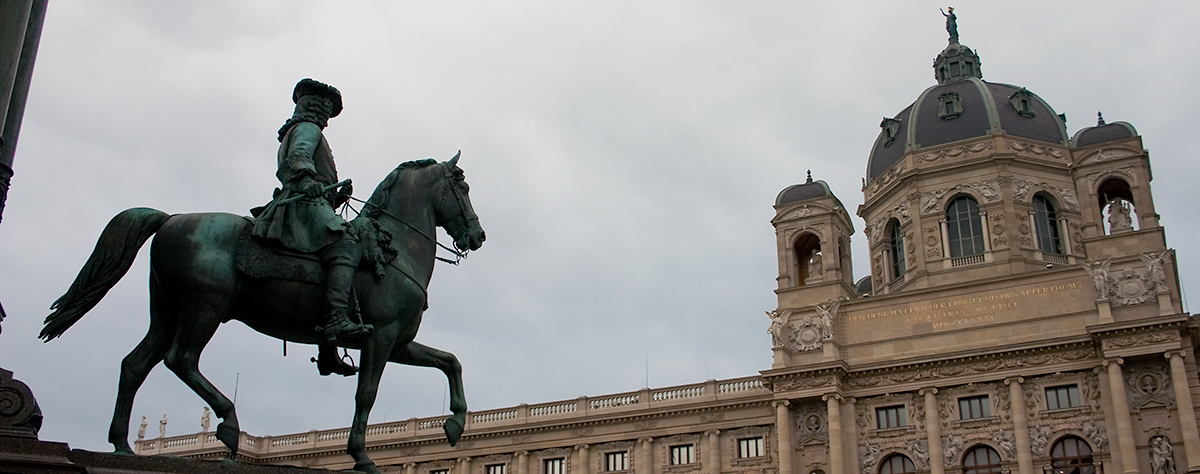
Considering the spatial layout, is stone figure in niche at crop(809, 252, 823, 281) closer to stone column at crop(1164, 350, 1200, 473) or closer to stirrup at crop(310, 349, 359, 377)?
stone column at crop(1164, 350, 1200, 473)

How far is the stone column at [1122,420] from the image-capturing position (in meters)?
37.5

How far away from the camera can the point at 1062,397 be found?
132ft

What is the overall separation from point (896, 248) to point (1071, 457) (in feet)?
51.0

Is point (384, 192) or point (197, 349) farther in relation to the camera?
point (384, 192)

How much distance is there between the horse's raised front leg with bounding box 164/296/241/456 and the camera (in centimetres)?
823

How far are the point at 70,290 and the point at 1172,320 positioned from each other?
39.3m

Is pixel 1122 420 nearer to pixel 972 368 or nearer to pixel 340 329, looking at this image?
pixel 972 368

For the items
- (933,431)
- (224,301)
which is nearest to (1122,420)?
(933,431)

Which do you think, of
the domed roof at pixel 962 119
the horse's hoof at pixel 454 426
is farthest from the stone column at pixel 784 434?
the horse's hoof at pixel 454 426

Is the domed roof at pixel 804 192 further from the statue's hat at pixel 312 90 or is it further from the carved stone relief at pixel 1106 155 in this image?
the statue's hat at pixel 312 90

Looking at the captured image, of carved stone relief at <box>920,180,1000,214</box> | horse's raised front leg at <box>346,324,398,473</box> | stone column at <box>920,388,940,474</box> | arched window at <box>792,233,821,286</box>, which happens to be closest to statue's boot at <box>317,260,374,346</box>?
horse's raised front leg at <box>346,324,398,473</box>

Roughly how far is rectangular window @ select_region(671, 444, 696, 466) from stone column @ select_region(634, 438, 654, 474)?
38.8 inches

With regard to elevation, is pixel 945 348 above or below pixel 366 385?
above

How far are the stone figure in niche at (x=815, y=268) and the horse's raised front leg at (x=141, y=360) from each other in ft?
135
